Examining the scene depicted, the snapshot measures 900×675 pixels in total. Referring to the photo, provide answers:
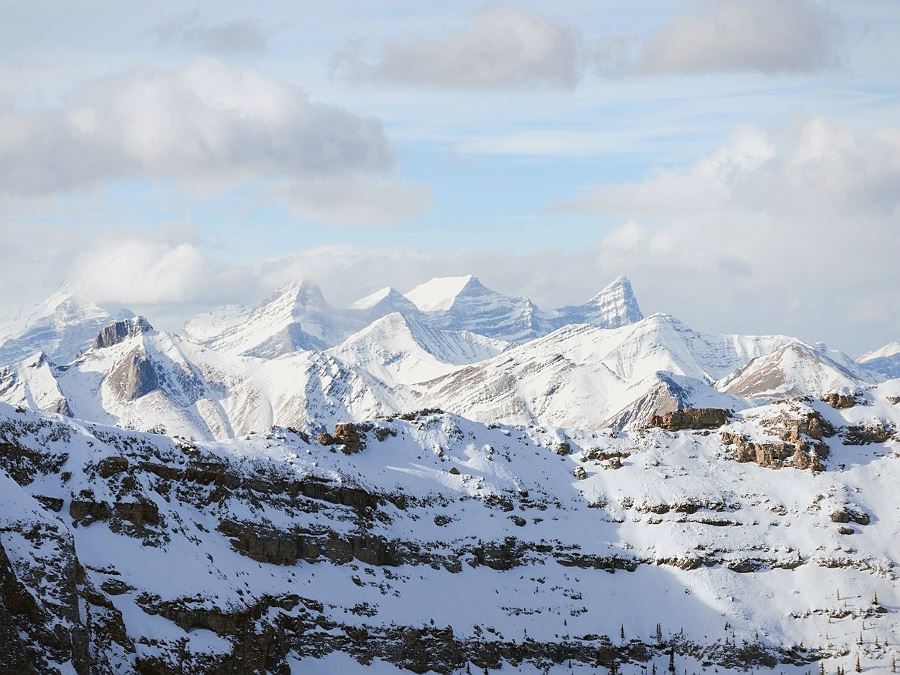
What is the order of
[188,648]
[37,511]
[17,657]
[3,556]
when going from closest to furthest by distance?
[17,657] < [3,556] < [37,511] < [188,648]

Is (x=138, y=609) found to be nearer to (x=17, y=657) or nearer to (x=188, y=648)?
(x=188, y=648)

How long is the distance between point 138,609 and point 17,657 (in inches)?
1786

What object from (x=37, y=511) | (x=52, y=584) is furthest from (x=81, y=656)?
(x=37, y=511)

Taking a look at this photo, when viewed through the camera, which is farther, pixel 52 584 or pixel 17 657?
pixel 52 584

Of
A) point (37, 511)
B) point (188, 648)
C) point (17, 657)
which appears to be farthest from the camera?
point (188, 648)

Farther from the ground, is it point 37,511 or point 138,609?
point 37,511

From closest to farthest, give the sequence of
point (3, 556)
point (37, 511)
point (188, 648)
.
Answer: point (3, 556), point (37, 511), point (188, 648)

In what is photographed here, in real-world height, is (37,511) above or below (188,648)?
above

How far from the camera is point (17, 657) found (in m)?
153

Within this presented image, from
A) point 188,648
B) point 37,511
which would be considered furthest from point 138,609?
point 37,511

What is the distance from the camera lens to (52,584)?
170 meters

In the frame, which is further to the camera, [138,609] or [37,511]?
[138,609]

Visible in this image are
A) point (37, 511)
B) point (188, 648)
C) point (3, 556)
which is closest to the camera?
point (3, 556)

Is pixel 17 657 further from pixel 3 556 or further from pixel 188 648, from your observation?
pixel 188 648
